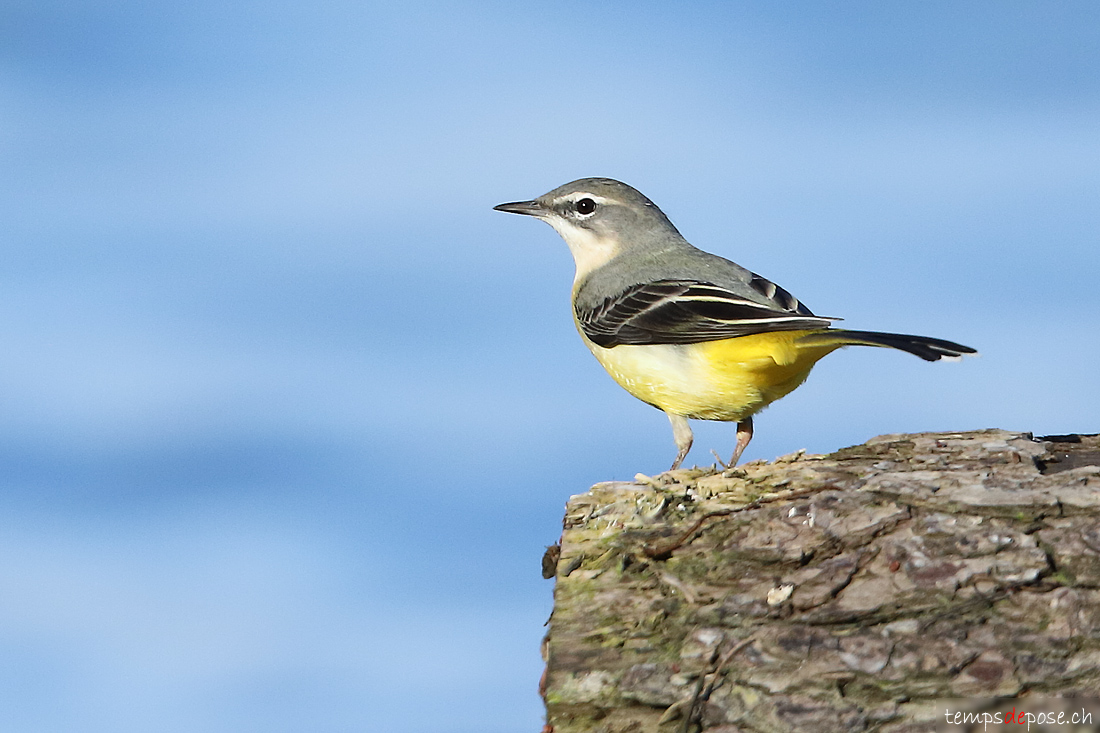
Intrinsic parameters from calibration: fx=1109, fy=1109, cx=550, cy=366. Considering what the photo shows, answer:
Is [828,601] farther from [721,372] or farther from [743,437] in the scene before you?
[743,437]

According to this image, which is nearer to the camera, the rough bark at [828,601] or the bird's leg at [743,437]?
the rough bark at [828,601]

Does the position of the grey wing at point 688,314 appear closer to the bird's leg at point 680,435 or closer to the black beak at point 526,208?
the bird's leg at point 680,435

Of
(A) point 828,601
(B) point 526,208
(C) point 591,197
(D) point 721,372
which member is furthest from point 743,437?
(A) point 828,601

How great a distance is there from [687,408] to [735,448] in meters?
0.85

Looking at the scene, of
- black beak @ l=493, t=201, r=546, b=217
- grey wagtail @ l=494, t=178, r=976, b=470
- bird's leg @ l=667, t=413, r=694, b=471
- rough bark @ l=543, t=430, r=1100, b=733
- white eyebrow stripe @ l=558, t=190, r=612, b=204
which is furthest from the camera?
black beak @ l=493, t=201, r=546, b=217

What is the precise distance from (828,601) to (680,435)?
3789mm

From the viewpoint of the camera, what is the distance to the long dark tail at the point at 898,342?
26.5ft

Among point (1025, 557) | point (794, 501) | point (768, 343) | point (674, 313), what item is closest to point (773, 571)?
point (794, 501)

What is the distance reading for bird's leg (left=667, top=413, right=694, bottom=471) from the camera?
1020 centimetres

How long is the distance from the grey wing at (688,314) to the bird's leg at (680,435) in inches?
31.4

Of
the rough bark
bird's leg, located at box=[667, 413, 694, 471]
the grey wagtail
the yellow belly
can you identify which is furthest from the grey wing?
the rough bark

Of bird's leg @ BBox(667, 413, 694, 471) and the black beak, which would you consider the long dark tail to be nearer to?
bird's leg @ BBox(667, 413, 694, 471)

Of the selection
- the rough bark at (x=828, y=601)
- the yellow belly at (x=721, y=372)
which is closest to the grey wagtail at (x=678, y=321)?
the yellow belly at (x=721, y=372)

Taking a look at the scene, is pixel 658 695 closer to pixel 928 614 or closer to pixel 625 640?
pixel 625 640
